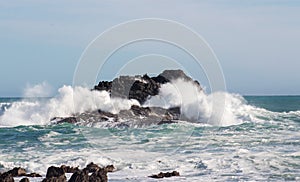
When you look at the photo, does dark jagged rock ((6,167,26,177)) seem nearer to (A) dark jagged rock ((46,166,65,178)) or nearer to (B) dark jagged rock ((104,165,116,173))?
(A) dark jagged rock ((46,166,65,178))

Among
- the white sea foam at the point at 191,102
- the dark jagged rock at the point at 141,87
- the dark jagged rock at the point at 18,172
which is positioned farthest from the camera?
the dark jagged rock at the point at 141,87

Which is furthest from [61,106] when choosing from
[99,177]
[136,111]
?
[99,177]

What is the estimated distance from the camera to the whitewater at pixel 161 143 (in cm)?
1966

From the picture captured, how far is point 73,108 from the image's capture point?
4419cm

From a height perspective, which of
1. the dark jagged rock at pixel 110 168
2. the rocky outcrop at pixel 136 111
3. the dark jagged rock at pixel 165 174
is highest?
the rocky outcrop at pixel 136 111

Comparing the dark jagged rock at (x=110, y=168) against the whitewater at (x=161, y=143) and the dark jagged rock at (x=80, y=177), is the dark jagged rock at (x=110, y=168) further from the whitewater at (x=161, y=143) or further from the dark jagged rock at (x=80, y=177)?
the dark jagged rock at (x=80, y=177)

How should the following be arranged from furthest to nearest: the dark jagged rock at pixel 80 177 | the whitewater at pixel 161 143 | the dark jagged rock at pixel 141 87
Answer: the dark jagged rock at pixel 141 87, the whitewater at pixel 161 143, the dark jagged rock at pixel 80 177

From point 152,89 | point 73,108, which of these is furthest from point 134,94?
point 73,108

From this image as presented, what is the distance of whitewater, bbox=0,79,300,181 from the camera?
64.5ft

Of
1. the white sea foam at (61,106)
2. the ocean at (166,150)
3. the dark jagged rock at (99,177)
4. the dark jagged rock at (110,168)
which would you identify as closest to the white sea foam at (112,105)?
the white sea foam at (61,106)

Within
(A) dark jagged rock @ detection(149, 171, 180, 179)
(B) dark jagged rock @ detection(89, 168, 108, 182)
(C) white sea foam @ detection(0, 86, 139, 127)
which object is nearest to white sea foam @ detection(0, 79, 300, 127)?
(C) white sea foam @ detection(0, 86, 139, 127)

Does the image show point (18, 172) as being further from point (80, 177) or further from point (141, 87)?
point (141, 87)

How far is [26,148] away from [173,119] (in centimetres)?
1289

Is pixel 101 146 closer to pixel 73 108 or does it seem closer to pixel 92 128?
pixel 92 128
